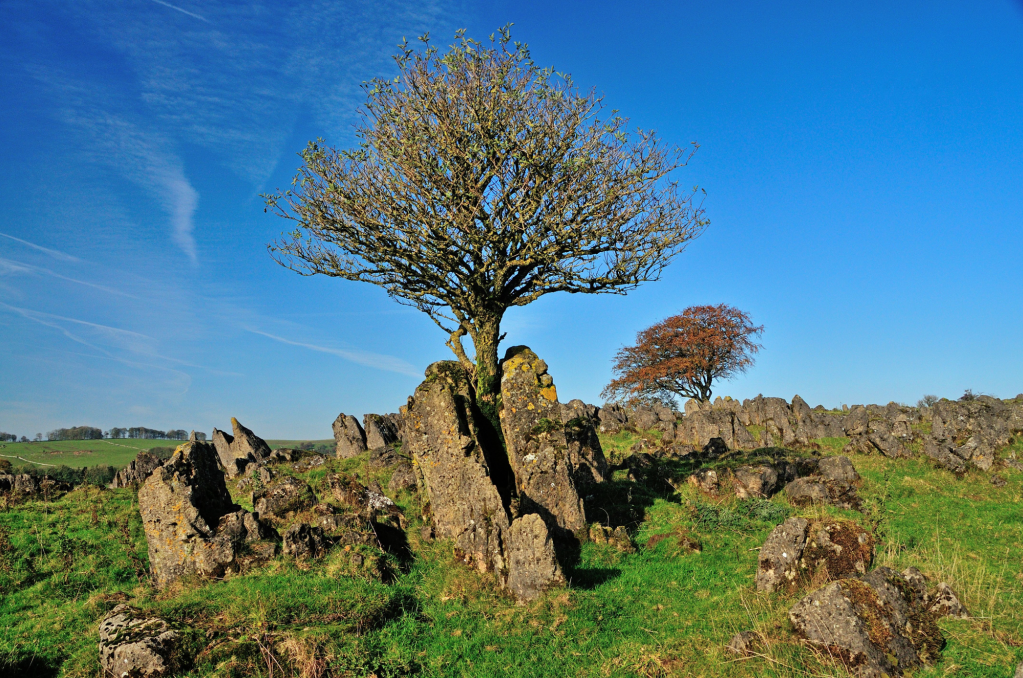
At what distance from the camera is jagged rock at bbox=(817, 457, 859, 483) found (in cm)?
1980

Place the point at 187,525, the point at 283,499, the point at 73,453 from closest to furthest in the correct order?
the point at 187,525 < the point at 283,499 < the point at 73,453

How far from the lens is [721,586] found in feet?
40.3

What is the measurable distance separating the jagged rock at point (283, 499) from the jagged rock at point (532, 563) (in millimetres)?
7333

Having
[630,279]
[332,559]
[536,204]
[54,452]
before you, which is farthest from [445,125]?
[54,452]

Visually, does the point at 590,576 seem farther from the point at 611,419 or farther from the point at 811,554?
the point at 611,419

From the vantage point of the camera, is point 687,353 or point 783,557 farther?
point 687,353

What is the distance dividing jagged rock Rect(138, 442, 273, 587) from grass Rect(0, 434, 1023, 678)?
2.07 feet

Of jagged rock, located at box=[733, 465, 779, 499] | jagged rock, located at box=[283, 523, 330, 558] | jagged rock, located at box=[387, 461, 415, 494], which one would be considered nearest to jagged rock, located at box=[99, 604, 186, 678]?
jagged rock, located at box=[283, 523, 330, 558]

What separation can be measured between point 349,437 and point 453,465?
15896mm

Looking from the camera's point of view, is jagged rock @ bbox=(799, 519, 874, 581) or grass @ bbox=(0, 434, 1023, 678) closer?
grass @ bbox=(0, 434, 1023, 678)

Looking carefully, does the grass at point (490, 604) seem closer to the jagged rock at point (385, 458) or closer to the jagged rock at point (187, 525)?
the jagged rock at point (187, 525)

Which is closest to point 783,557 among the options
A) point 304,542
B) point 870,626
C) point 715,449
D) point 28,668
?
point 870,626

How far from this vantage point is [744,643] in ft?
29.6

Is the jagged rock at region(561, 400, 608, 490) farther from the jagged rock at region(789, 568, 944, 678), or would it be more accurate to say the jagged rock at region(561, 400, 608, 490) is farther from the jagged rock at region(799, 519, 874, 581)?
the jagged rock at region(789, 568, 944, 678)
